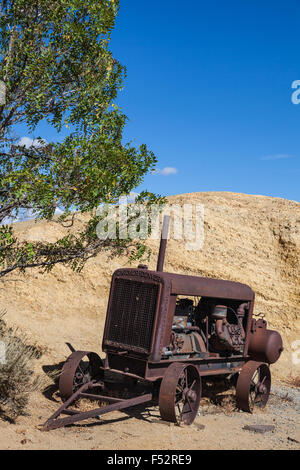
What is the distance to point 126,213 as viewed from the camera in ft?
36.6

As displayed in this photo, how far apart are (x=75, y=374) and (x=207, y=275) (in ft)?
40.0

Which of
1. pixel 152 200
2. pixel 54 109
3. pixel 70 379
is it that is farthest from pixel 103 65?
pixel 70 379

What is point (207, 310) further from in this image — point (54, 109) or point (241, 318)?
point (54, 109)

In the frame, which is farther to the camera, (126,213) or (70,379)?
(126,213)

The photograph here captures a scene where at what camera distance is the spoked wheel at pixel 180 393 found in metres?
7.50

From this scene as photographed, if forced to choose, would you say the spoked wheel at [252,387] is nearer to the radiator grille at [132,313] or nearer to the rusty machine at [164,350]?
the rusty machine at [164,350]

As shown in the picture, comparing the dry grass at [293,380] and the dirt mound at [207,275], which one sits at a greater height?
the dirt mound at [207,275]

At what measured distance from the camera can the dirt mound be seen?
16047 mm

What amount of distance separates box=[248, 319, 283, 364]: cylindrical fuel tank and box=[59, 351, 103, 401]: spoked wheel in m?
3.81

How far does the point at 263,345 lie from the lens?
34.7 feet

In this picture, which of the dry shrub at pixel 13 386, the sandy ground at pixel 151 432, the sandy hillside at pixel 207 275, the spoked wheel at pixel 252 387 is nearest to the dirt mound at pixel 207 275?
the sandy hillside at pixel 207 275

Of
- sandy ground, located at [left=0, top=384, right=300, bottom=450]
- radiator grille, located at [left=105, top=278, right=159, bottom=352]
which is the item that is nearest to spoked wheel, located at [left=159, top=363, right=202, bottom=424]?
sandy ground, located at [left=0, top=384, right=300, bottom=450]

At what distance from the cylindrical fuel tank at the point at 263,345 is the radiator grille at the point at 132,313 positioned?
142 inches

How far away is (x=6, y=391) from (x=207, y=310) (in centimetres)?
474
